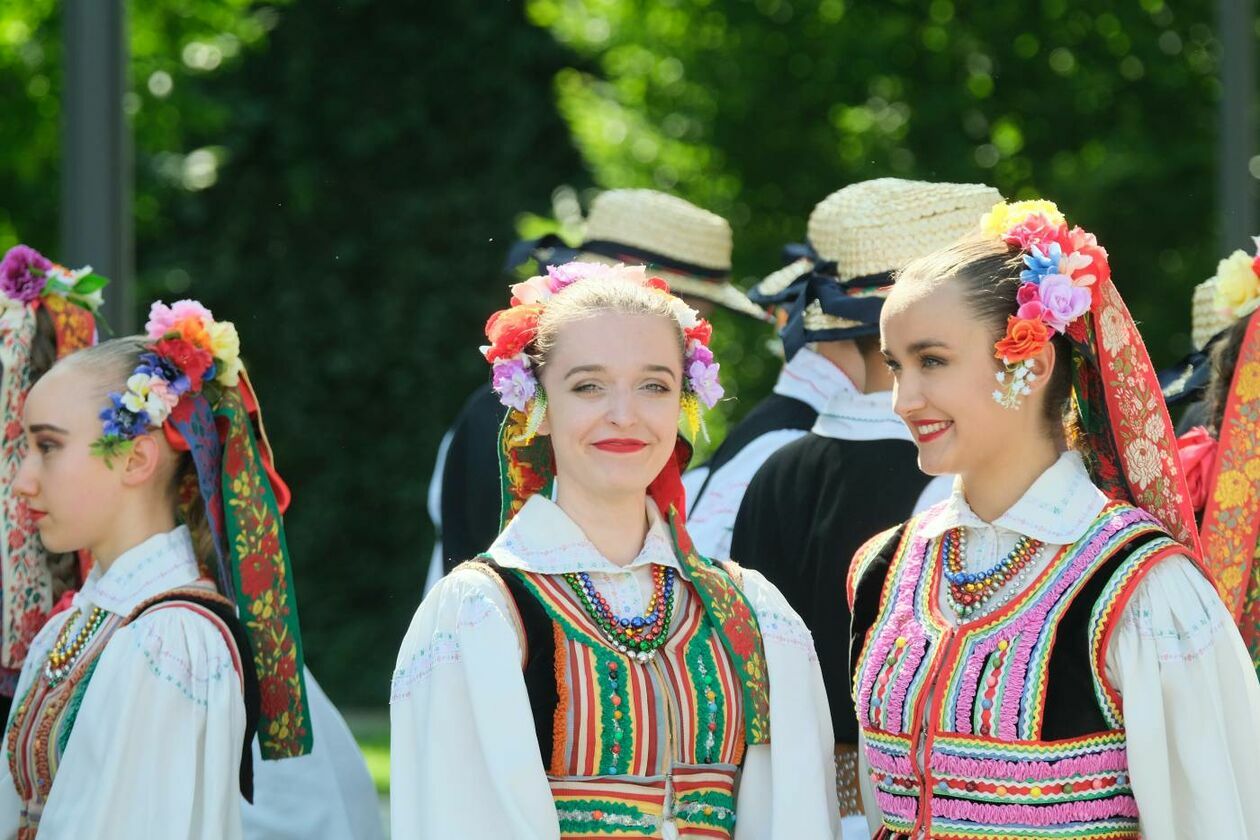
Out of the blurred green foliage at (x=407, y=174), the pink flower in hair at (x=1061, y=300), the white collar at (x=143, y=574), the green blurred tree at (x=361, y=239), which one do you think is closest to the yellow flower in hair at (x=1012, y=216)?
the pink flower in hair at (x=1061, y=300)

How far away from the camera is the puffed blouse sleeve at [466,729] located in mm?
2662

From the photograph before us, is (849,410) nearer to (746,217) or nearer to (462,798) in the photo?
(462,798)

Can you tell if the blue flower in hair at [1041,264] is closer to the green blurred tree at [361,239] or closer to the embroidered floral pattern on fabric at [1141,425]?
the embroidered floral pattern on fabric at [1141,425]

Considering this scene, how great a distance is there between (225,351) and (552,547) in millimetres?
987

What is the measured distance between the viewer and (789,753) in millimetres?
2830

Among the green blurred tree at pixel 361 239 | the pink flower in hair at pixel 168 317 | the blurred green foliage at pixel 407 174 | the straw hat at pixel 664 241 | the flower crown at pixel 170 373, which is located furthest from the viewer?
the green blurred tree at pixel 361 239

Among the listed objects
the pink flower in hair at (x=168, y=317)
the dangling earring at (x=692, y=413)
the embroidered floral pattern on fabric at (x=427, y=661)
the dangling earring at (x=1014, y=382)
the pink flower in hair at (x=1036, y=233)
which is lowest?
the embroidered floral pattern on fabric at (x=427, y=661)

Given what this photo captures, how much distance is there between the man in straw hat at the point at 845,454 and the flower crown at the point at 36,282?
1.43 meters

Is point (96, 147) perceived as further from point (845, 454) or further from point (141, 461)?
point (845, 454)

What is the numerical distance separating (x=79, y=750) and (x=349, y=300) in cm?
884

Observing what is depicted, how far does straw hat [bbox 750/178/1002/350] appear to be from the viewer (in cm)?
385

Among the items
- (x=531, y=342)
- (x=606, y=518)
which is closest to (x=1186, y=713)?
(x=606, y=518)

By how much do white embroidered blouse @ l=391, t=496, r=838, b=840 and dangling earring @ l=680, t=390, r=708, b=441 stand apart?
20 centimetres

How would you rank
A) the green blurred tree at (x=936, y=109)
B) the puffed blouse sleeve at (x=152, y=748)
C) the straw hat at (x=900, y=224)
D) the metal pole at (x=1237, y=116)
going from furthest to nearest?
the green blurred tree at (x=936, y=109), the metal pole at (x=1237, y=116), the straw hat at (x=900, y=224), the puffed blouse sleeve at (x=152, y=748)
